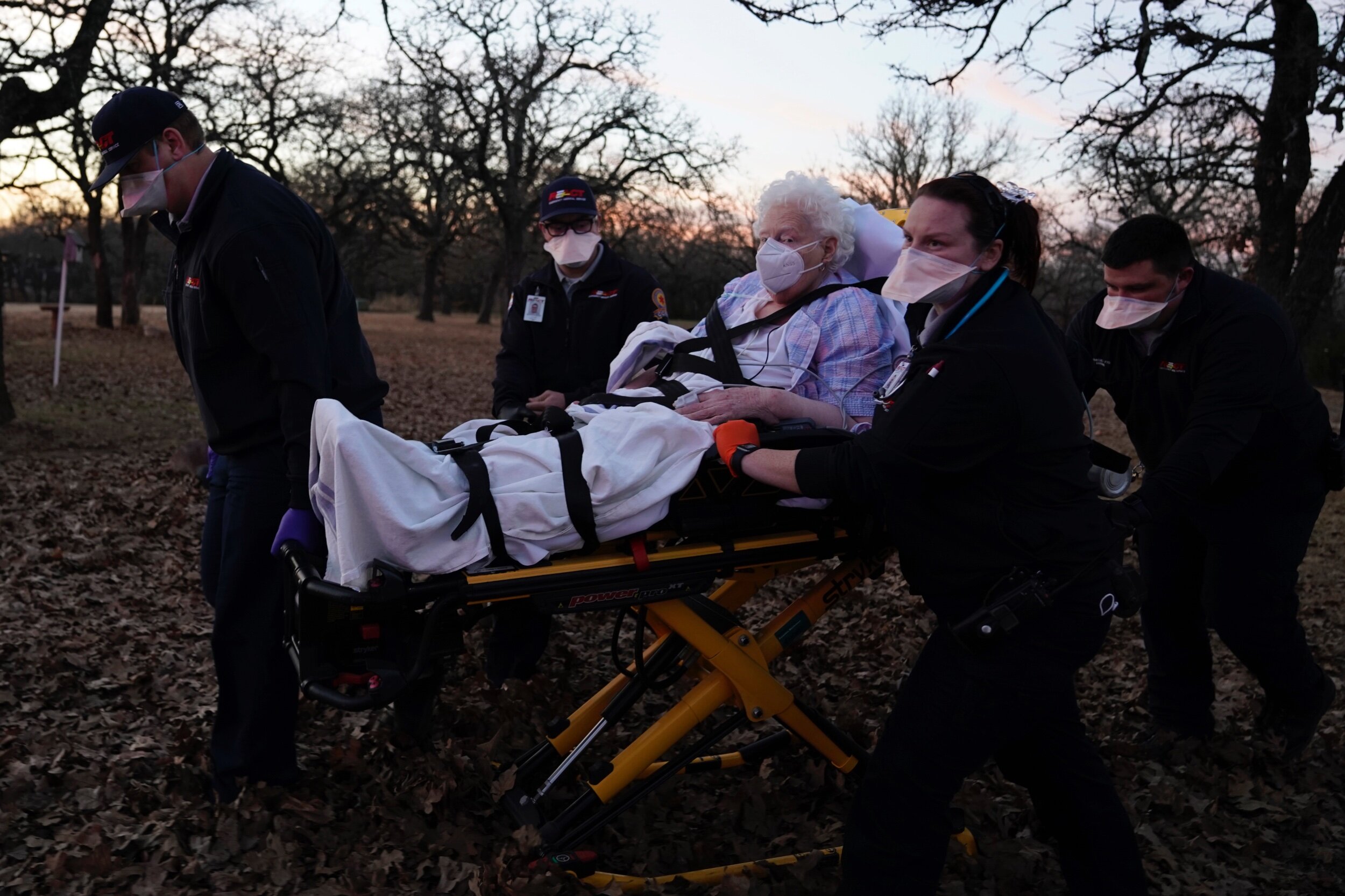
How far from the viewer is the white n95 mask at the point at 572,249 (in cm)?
505

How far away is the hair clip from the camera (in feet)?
9.29

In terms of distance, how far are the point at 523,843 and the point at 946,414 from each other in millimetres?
1843

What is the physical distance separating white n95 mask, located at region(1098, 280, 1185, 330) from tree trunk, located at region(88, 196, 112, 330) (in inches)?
1069

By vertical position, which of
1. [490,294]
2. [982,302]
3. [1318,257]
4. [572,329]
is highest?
[490,294]

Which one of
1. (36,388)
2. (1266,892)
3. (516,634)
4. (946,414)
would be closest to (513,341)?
(516,634)

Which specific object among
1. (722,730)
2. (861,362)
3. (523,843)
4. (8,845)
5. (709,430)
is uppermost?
(861,362)

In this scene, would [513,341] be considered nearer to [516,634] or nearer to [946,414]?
[516,634]

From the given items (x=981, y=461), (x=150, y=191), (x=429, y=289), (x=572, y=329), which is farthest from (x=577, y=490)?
(x=429, y=289)

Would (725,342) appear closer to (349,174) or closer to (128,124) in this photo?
(128,124)

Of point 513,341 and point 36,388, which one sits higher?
point 513,341

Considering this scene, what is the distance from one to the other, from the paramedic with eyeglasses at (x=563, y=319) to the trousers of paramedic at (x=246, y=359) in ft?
4.47

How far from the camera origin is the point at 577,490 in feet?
9.06

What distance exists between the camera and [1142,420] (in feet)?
13.9

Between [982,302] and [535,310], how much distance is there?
2939mm
